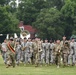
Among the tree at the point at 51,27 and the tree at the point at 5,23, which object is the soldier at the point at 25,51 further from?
the tree at the point at 51,27

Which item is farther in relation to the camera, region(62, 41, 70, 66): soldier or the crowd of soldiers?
region(62, 41, 70, 66): soldier

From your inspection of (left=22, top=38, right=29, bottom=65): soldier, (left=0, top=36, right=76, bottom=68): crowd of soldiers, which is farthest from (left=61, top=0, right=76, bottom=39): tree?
(left=22, top=38, right=29, bottom=65): soldier

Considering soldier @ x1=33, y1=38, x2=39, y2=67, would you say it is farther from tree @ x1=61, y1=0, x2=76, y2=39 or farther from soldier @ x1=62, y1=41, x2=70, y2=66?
tree @ x1=61, y1=0, x2=76, y2=39

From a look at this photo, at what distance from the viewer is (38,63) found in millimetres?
29438

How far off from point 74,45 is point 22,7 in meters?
78.4

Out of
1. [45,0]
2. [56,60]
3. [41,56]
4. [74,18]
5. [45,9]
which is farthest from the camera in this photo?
[45,0]

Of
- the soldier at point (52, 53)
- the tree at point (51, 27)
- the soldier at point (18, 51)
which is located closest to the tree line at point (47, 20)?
the tree at point (51, 27)

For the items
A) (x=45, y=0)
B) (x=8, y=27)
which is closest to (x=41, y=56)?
(x=8, y=27)

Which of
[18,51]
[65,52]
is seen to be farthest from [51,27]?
[65,52]

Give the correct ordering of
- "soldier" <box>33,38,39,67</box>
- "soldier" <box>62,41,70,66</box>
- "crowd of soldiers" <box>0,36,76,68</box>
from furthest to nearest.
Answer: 1. "soldier" <box>33,38,39,67</box>
2. "soldier" <box>62,41,70,66</box>
3. "crowd of soldiers" <box>0,36,76,68</box>

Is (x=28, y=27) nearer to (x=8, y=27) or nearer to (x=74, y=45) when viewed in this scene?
(x=8, y=27)

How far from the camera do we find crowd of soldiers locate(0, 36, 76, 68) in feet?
91.6

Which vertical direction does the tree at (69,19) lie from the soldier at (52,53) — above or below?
below

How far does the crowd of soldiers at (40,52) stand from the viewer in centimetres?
2791
